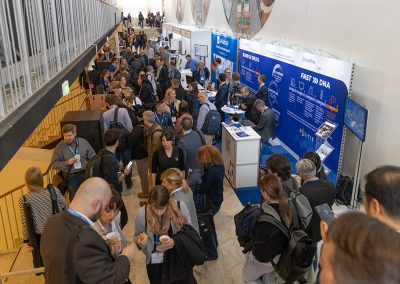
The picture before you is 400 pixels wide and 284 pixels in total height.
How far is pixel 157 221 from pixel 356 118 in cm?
396

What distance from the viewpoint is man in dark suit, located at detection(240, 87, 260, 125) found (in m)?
8.47

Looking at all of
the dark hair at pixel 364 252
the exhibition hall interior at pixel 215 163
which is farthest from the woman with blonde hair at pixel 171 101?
the dark hair at pixel 364 252

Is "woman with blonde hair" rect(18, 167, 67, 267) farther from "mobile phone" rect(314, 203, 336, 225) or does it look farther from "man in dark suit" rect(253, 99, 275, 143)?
"man in dark suit" rect(253, 99, 275, 143)

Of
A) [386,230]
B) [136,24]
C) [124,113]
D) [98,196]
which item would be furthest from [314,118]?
[136,24]

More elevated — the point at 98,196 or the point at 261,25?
the point at 261,25

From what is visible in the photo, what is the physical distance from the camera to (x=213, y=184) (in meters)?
4.44

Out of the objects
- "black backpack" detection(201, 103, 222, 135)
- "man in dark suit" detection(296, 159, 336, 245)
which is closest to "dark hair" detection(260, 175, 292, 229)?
"man in dark suit" detection(296, 159, 336, 245)

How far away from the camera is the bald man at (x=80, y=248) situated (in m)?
2.18

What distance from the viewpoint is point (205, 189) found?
446 cm

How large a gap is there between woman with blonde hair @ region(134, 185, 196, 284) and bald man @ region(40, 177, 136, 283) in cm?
65

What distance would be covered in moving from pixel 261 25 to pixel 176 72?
3070 millimetres

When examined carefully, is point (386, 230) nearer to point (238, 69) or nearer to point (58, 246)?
point (58, 246)

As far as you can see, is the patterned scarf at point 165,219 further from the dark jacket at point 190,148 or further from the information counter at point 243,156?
the information counter at point 243,156

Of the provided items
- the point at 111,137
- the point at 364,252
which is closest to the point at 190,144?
the point at 111,137
